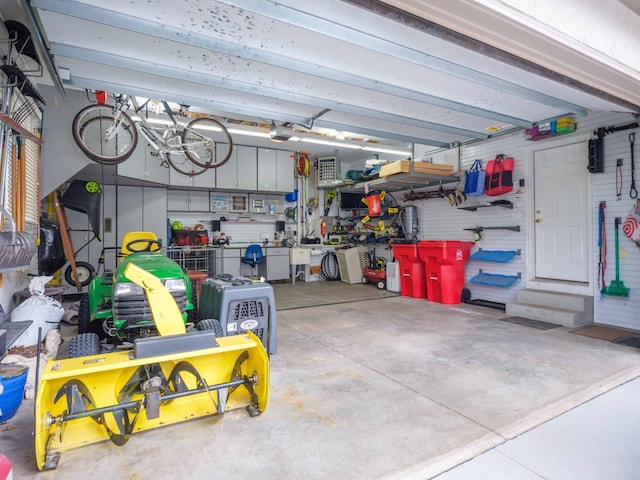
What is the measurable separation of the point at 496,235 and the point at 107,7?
5534 millimetres

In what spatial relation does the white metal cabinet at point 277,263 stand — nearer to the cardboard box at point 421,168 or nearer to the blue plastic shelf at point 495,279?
the cardboard box at point 421,168

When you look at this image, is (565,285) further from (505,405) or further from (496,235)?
(505,405)

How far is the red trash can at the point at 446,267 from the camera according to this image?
5469 mm

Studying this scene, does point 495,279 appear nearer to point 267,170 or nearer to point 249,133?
point 249,133

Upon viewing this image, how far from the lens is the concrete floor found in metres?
1.67

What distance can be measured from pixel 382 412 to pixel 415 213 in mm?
5299

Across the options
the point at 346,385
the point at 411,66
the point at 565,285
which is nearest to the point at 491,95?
the point at 411,66

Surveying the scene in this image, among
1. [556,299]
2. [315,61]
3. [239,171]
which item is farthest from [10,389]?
[239,171]

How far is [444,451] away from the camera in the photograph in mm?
1759

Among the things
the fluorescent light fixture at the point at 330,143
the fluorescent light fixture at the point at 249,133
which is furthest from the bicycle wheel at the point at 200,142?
the fluorescent light fixture at the point at 330,143

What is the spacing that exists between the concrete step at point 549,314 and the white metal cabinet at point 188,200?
6435mm

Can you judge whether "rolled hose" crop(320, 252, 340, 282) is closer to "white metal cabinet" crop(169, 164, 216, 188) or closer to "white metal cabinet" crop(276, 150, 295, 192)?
"white metal cabinet" crop(276, 150, 295, 192)

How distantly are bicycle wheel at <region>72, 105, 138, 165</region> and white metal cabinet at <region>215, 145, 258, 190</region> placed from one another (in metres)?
2.84

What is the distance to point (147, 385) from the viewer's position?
175cm
